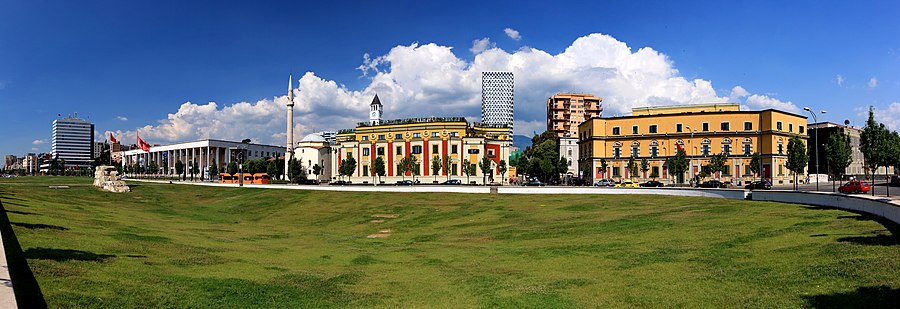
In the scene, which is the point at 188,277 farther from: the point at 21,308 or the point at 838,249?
the point at 838,249

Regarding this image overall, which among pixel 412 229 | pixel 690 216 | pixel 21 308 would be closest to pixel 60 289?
pixel 21 308

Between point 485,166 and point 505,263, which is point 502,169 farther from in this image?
point 505,263

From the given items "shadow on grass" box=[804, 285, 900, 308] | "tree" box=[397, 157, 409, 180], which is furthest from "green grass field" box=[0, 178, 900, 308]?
"tree" box=[397, 157, 409, 180]

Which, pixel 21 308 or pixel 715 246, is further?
pixel 715 246

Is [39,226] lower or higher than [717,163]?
lower

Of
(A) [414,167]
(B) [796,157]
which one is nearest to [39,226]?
(B) [796,157]

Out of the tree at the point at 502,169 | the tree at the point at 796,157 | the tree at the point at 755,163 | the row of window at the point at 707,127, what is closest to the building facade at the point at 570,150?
the tree at the point at 502,169

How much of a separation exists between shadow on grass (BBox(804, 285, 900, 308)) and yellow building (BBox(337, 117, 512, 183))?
95206 mm

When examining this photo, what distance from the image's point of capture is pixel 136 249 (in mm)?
21203

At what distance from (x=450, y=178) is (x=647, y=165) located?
41053 millimetres

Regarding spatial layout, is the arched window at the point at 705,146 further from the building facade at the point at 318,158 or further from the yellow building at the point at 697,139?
the building facade at the point at 318,158

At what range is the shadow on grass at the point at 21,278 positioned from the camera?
37.4ft

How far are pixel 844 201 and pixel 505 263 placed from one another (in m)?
23.7

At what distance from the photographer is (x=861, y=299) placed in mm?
12453
